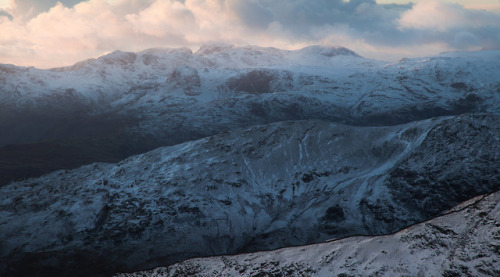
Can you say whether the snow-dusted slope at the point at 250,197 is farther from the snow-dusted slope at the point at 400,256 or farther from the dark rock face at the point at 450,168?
the snow-dusted slope at the point at 400,256

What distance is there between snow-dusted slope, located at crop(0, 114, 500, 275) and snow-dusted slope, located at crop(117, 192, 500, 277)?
162 feet

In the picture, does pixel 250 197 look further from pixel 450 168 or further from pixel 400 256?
pixel 400 256

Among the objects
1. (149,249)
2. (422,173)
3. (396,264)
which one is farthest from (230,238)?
(396,264)

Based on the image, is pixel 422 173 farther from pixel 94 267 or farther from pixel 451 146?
pixel 94 267

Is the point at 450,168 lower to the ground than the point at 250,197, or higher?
higher

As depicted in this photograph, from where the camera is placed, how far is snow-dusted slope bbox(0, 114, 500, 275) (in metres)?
88.1

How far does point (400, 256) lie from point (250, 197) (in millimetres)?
70117

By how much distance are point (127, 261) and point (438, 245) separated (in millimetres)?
73885

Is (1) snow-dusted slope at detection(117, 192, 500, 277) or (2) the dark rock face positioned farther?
(2) the dark rock face

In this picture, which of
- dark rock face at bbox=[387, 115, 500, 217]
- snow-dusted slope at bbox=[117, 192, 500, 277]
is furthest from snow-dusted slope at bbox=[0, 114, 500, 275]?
snow-dusted slope at bbox=[117, 192, 500, 277]

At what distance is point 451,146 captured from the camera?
9594 centimetres

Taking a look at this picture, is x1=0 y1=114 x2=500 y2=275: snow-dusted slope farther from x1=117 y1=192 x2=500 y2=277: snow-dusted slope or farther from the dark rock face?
x1=117 y1=192 x2=500 y2=277: snow-dusted slope

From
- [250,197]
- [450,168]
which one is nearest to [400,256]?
[250,197]

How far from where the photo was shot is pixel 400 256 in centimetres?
3372
